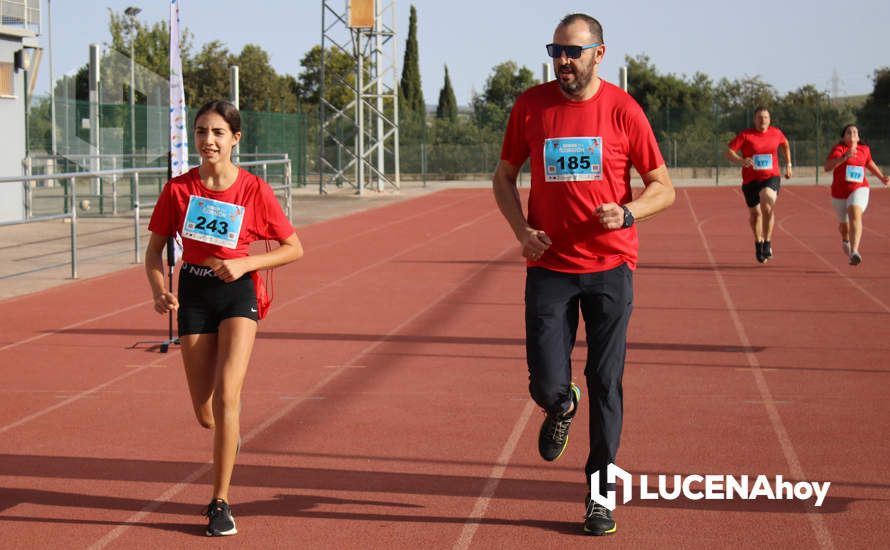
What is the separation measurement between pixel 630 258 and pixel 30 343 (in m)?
7.04

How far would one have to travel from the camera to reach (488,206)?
33.4 meters

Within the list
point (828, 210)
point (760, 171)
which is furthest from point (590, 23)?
point (828, 210)

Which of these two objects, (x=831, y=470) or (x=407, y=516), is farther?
(x=831, y=470)

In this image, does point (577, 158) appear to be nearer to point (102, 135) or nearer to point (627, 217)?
point (627, 217)

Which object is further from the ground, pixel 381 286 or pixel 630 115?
pixel 630 115

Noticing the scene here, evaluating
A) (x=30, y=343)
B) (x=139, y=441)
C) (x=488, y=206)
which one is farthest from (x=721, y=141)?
(x=139, y=441)

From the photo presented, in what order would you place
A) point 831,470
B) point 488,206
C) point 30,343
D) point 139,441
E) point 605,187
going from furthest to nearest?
1. point 488,206
2. point 30,343
3. point 139,441
4. point 831,470
5. point 605,187

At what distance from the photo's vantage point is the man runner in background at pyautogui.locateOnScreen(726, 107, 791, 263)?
1719 cm

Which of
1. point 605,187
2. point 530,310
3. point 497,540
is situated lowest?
point 497,540

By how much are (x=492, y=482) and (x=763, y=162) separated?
463 inches

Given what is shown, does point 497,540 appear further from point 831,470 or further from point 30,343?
point 30,343

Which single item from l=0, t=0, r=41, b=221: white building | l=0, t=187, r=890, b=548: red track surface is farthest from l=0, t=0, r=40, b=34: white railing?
l=0, t=187, r=890, b=548: red track surface

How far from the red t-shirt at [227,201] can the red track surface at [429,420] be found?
3.94 feet

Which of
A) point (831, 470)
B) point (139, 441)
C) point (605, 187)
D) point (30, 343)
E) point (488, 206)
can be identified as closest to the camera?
point (605, 187)
